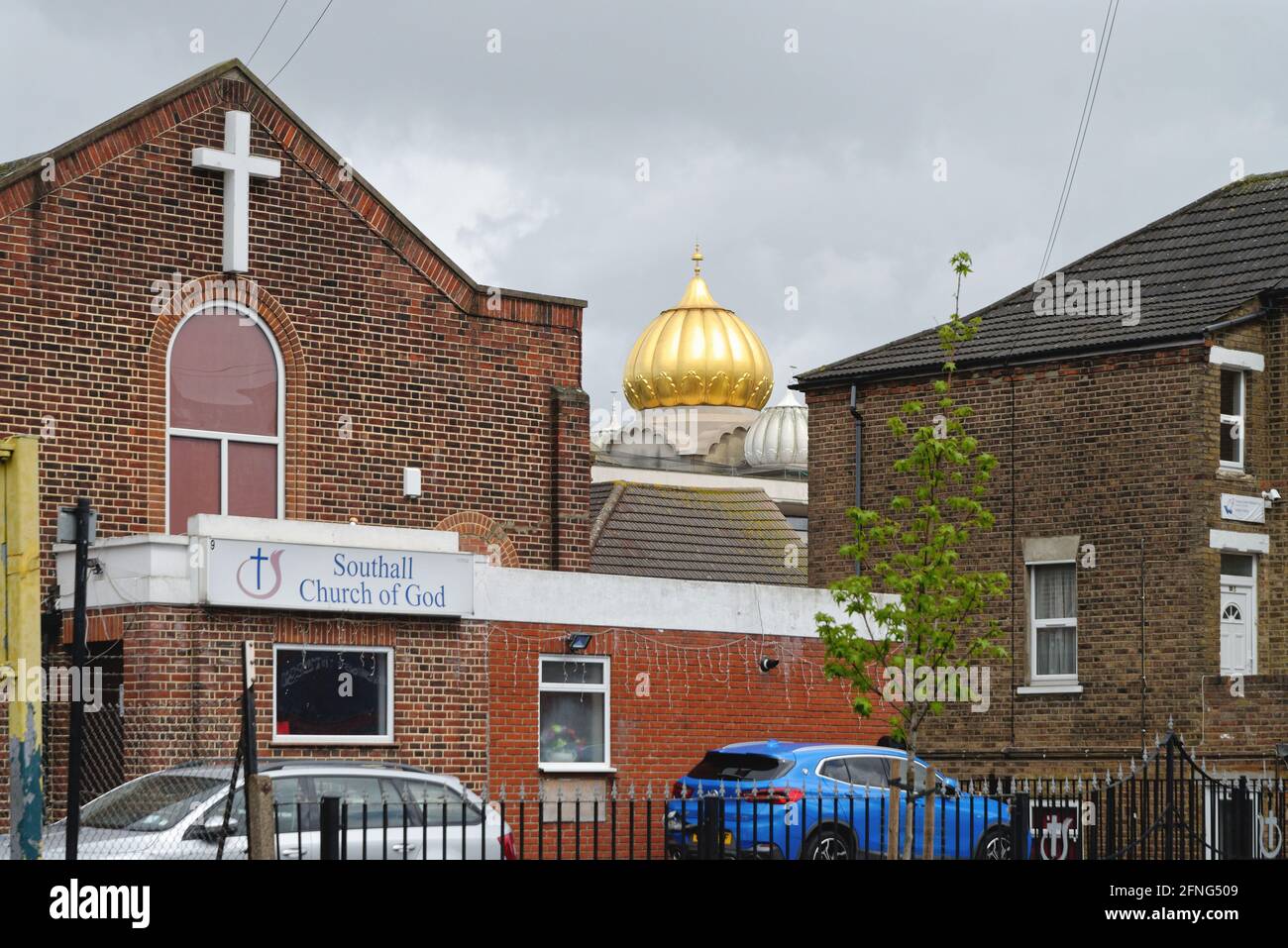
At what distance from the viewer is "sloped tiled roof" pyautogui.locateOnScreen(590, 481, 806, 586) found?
4053 cm

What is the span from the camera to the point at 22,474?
34.4 ft

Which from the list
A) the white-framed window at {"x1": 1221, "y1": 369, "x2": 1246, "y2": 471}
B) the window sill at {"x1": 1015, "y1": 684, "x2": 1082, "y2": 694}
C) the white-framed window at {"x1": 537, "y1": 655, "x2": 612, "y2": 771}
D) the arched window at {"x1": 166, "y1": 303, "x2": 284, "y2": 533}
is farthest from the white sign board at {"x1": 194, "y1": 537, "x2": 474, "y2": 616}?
the white-framed window at {"x1": 1221, "y1": 369, "x2": 1246, "y2": 471}

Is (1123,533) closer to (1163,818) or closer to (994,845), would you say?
(1163,818)

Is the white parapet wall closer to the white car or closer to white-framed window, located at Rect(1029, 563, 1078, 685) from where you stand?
the white car

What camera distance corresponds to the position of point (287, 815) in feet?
53.6

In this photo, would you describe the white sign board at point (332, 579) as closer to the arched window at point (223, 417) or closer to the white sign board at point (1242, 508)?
the arched window at point (223, 417)

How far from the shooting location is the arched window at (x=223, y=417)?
2391cm

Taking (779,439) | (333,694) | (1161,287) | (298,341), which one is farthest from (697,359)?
(333,694)

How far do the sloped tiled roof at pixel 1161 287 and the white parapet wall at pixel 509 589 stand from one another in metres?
6.24

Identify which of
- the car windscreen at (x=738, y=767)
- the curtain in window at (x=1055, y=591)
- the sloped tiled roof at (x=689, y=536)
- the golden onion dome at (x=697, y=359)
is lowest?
the car windscreen at (x=738, y=767)

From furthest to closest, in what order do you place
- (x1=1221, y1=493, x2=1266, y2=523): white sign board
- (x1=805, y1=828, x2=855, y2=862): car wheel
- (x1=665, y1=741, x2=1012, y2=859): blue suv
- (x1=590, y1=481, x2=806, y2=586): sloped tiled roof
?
(x1=590, y1=481, x2=806, y2=586): sloped tiled roof → (x1=1221, y1=493, x2=1266, y2=523): white sign board → (x1=665, y1=741, x2=1012, y2=859): blue suv → (x1=805, y1=828, x2=855, y2=862): car wheel

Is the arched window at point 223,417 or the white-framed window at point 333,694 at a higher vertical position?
the arched window at point 223,417

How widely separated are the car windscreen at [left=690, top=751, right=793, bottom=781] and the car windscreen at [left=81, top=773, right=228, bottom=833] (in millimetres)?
6449

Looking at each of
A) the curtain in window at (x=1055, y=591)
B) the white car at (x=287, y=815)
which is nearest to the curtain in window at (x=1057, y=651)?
the curtain in window at (x=1055, y=591)
